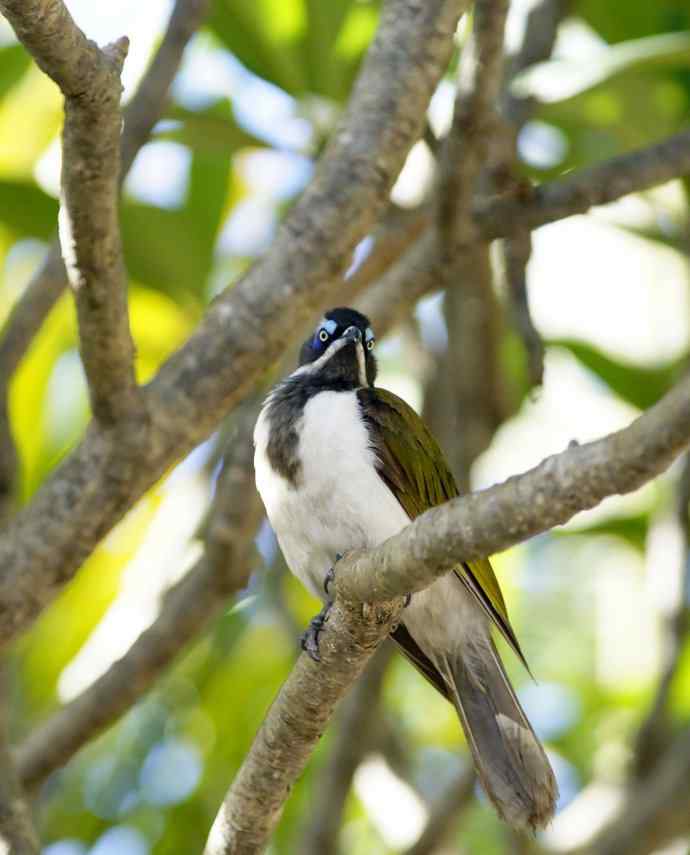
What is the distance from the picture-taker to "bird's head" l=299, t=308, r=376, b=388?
4.78 metres

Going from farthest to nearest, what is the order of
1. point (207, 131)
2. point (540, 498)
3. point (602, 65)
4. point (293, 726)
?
point (207, 131) < point (602, 65) < point (293, 726) < point (540, 498)

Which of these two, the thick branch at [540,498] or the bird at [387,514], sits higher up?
the bird at [387,514]

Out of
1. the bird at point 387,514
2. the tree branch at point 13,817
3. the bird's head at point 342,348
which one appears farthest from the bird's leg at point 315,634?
the bird's head at point 342,348

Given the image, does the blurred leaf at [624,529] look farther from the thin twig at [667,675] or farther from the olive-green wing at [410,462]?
the olive-green wing at [410,462]

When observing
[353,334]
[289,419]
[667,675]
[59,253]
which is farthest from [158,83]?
[667,675]

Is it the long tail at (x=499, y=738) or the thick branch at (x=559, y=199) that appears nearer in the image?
the long tail at (x=499, y=738)

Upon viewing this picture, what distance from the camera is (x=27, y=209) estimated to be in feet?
17.9

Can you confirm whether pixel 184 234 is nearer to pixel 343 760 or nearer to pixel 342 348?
pixel 342 348

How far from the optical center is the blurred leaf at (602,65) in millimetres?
4559

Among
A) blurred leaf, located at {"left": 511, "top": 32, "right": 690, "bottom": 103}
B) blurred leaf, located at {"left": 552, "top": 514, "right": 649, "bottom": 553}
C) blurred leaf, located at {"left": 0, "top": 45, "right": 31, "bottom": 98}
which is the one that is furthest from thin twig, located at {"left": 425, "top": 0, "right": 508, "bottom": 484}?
blurred leaf, located at {"left": 0, "top": 45, "right": 31, "bottom": 98}

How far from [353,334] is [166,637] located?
1.13 m

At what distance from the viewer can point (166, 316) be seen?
626cm

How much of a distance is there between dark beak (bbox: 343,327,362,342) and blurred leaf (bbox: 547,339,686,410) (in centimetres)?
127

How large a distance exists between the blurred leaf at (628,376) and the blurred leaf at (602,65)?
4.12 feet
